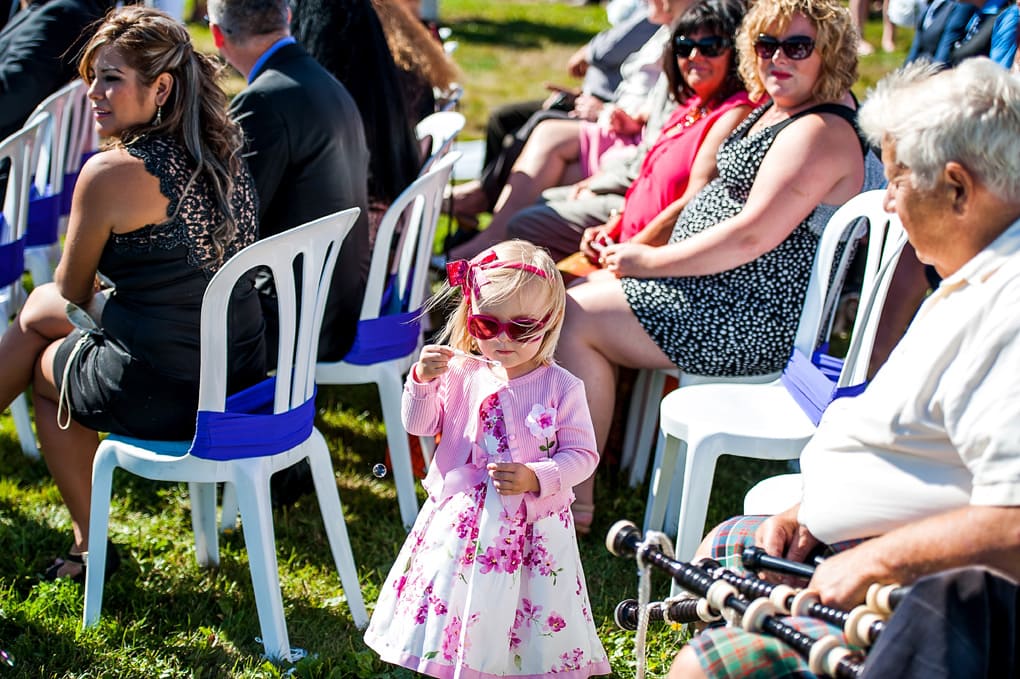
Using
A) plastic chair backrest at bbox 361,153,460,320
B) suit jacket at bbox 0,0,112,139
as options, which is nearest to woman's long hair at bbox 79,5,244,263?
plastic chair backrest at bbox 361,153,460,320

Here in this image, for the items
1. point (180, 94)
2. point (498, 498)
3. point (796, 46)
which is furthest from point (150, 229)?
point (796, 46)

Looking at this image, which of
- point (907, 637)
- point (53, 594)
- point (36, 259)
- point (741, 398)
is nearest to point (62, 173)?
point (36, 259)

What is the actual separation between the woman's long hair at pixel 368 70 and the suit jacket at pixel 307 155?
0.43 meters

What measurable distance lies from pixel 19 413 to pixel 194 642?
4.81 feet

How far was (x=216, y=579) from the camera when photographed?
3291 mm

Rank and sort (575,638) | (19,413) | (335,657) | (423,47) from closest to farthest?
(575,638), (335,657), (19,413), (423,47)

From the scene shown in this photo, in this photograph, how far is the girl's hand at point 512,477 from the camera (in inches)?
90.7

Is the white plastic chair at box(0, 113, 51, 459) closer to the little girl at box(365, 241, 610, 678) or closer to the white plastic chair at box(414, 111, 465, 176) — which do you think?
the white plastic chair at box(414, 111, 465, 176)

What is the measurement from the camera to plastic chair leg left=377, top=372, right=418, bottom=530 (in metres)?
3.64

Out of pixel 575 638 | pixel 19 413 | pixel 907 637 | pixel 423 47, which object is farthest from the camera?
pixel 423 47

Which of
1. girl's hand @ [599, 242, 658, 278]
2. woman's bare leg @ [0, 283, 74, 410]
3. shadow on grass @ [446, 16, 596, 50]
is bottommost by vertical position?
shadow on grass @ [446, 16, 596, 50]

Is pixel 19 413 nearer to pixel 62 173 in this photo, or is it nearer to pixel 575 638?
pixel 62 173

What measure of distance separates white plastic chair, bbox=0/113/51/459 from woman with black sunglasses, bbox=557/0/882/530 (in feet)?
6.21

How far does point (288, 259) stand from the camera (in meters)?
2.72
